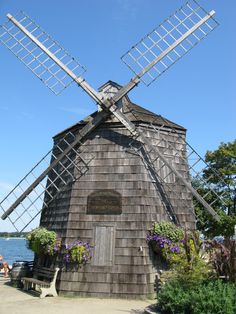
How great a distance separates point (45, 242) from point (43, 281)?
4.75 feet

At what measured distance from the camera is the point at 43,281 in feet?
41.2

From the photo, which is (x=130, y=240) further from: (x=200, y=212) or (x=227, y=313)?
(x=200, y=212)

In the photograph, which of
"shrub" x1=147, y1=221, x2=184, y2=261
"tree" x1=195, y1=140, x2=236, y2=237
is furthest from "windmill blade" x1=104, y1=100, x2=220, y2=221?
"tree" x1=195, y1=140, x2=236, y2=237

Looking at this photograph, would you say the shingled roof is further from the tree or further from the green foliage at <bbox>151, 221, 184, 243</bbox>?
the tree

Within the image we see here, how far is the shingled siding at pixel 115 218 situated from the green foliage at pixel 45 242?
35 centimetres

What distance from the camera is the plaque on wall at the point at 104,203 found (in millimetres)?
12305

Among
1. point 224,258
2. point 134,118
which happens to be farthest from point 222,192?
point 224,258

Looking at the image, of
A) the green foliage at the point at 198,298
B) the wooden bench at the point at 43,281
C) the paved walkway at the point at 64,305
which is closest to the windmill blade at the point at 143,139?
the paved walkway at the point at 64,305

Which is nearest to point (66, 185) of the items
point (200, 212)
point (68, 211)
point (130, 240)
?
point (68, 211)

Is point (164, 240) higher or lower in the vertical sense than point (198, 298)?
higher

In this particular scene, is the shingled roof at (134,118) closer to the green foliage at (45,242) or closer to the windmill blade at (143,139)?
the windmill blade at (143,139)

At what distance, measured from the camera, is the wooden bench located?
1164 cm

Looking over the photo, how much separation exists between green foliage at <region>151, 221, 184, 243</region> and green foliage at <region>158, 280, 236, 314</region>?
2.85m

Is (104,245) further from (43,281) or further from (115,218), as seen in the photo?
(43,281)
